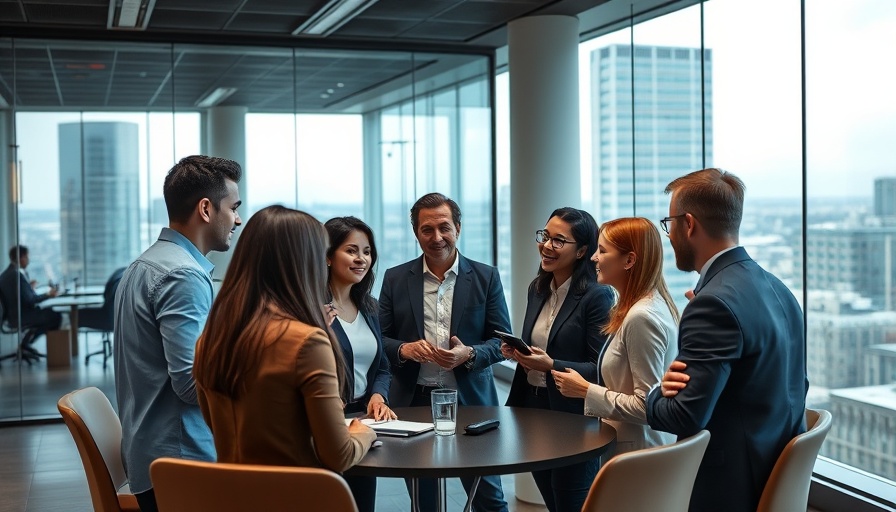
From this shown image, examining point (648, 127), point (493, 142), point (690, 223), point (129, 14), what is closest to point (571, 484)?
point (690, 223)

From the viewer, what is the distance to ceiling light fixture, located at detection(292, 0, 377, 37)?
6.29 metres

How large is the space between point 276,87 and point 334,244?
4485 mm

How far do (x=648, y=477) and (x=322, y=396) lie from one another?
87 cm

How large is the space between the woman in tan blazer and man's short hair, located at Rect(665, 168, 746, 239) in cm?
101

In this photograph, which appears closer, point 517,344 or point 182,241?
point 182,241

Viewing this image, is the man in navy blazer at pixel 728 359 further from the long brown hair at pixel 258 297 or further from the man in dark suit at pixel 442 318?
the man in dark suit at pixel 442 318

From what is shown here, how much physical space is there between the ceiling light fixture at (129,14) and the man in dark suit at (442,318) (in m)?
3.14

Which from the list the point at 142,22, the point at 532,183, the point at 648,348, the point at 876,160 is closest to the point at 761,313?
the point at 648,348

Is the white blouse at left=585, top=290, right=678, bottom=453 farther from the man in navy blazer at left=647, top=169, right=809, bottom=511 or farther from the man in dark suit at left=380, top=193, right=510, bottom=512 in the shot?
the man in dark suit at left=380, top=193, right=510, bottom=512

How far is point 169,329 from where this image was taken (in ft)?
8.79

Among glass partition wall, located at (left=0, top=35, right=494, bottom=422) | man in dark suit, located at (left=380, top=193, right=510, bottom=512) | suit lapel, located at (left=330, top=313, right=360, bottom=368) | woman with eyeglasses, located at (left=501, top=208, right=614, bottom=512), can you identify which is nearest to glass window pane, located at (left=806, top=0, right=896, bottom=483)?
woman with eyeglasses, located at (left=501, top=208, right=614, bottom=512)

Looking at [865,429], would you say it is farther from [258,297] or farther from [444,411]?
[258,297]

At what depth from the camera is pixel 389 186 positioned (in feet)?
26.8

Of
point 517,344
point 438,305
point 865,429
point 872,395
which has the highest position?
point 438,305
